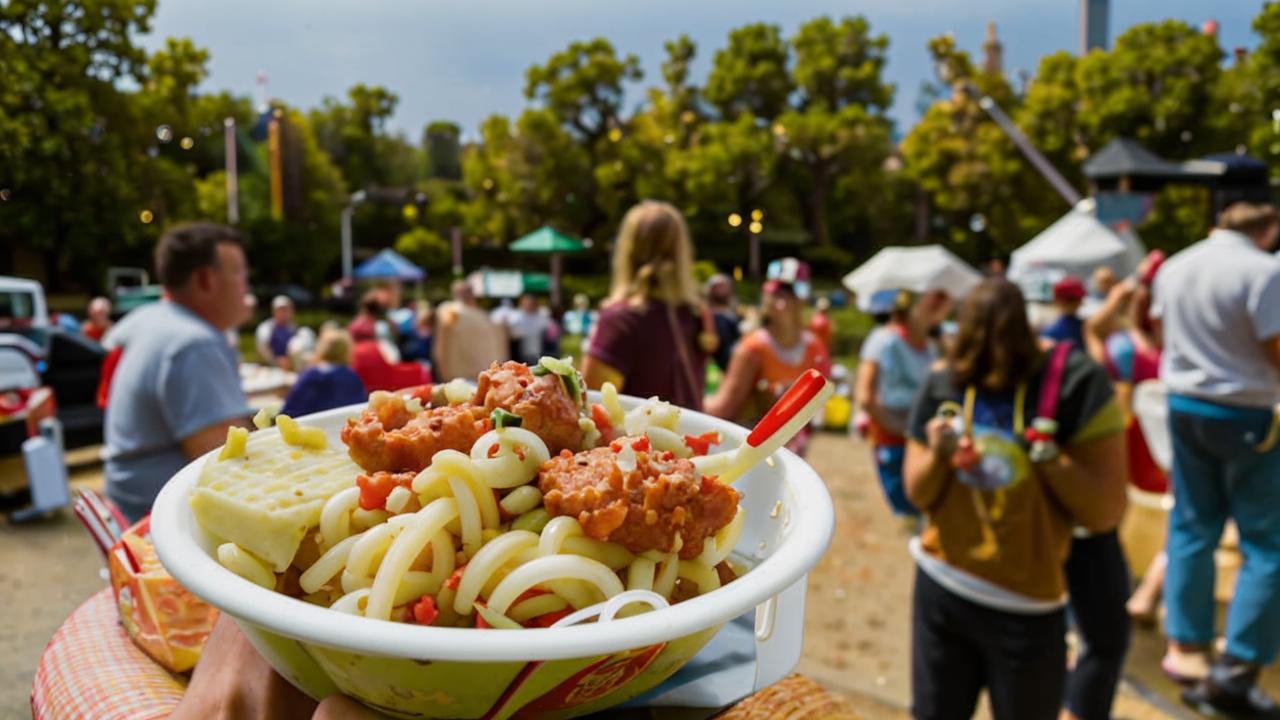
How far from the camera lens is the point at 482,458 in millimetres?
707

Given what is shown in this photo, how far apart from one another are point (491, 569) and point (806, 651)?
130 inches

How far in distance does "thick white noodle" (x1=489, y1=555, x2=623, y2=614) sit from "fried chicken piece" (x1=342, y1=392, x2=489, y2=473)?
0.49 ft

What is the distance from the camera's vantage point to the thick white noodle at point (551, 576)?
0.64m

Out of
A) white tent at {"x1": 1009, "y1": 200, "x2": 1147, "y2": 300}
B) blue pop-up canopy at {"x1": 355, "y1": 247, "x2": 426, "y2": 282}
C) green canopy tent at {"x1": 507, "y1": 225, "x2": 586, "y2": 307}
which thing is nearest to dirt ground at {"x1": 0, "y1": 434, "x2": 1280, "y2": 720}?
blue pop-up canopy at {"x1": 355, "y1": 247, "x2": 426, "y2": 282}

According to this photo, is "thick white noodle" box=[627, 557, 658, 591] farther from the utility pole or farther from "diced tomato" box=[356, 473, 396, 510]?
the utility pole

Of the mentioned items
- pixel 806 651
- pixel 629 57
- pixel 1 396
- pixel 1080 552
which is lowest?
pixel 806 651

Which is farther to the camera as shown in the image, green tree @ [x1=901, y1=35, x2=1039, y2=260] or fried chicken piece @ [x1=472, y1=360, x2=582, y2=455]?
green tree @ [x1=901, y1=35, x2=1039, y2=260]

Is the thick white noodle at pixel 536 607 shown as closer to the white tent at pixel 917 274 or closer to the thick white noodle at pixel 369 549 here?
the thick white noodle at pixel 369 549

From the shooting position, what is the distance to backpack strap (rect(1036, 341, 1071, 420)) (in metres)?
2.33

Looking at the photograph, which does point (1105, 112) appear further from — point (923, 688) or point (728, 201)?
point (728, 201)

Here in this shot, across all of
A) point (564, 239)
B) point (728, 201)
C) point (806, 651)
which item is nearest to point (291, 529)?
point (806, 651)

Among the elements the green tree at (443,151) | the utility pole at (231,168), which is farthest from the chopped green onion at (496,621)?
the green tree at (443,151)

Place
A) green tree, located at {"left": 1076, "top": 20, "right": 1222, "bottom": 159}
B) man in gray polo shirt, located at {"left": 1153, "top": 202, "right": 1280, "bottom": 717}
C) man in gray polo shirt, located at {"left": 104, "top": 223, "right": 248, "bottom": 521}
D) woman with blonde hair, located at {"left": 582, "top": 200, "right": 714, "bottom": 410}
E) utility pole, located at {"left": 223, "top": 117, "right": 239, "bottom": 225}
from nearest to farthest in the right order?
1. utility pole, located at {"left": 223, "top": 117, "right": 239, "bottom": 225}
2. man in gray polo shirt, located at {"left": 104, "top": 223, "right": 248, "bottom": 521}
3. green tree, located at {"left": 1076, "top": 20, "right": 1222, "bottom": 159}
4. woman with blonde hair, located at {"left": 582, "top": 200, "right": 714, "bottom": 410}
5. man in gray polo shirt, located at {"left": 1153, "top": 202, "right": 1280, "bottom": 717}

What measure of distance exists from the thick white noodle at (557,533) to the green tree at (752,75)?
406 inches
